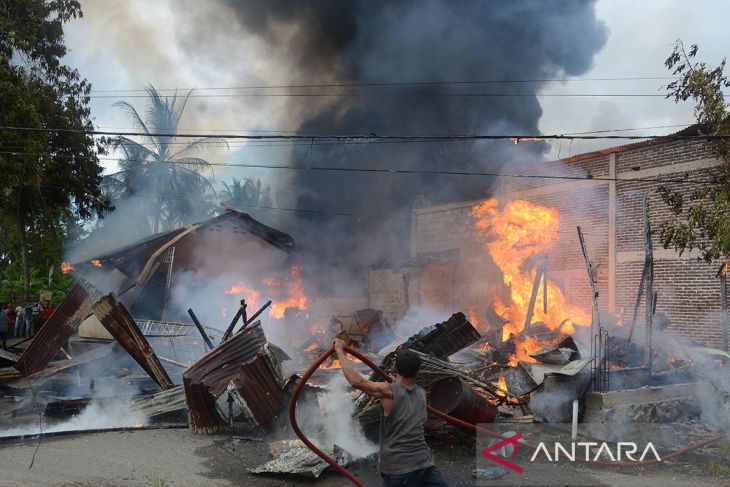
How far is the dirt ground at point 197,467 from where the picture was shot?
6.21 metres

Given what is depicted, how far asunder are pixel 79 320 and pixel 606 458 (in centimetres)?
951

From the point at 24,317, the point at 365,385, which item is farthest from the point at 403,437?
the point at 24,317

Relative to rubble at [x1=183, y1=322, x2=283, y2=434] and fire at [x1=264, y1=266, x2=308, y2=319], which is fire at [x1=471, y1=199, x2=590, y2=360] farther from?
rubble at [x1=183, y1=322, x2=283, y2=434]

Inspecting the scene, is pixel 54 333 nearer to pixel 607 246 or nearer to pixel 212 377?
pixel 212 377

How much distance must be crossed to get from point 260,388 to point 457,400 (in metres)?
2.84

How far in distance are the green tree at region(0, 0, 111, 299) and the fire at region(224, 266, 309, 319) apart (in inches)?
246

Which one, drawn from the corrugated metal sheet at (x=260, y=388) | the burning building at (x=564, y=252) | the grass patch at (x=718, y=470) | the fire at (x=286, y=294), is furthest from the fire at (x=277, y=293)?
the grass patch at (x=718, y=470)

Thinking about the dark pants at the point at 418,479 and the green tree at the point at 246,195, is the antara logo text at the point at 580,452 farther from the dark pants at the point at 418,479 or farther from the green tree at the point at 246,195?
the green tree at the point at 246,195

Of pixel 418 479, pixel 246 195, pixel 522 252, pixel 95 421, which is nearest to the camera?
pixel 418 479

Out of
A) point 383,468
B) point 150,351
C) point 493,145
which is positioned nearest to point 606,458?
point 383,468

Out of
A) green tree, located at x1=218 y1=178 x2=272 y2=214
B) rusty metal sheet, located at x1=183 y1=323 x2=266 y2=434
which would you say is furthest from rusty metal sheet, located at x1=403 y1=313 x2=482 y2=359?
green tree, located at x1=218 y1=178 x2=272 y2=214

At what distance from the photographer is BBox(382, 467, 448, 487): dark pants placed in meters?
3.74

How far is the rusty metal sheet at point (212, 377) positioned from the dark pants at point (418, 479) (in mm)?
4670

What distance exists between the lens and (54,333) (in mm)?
10602
